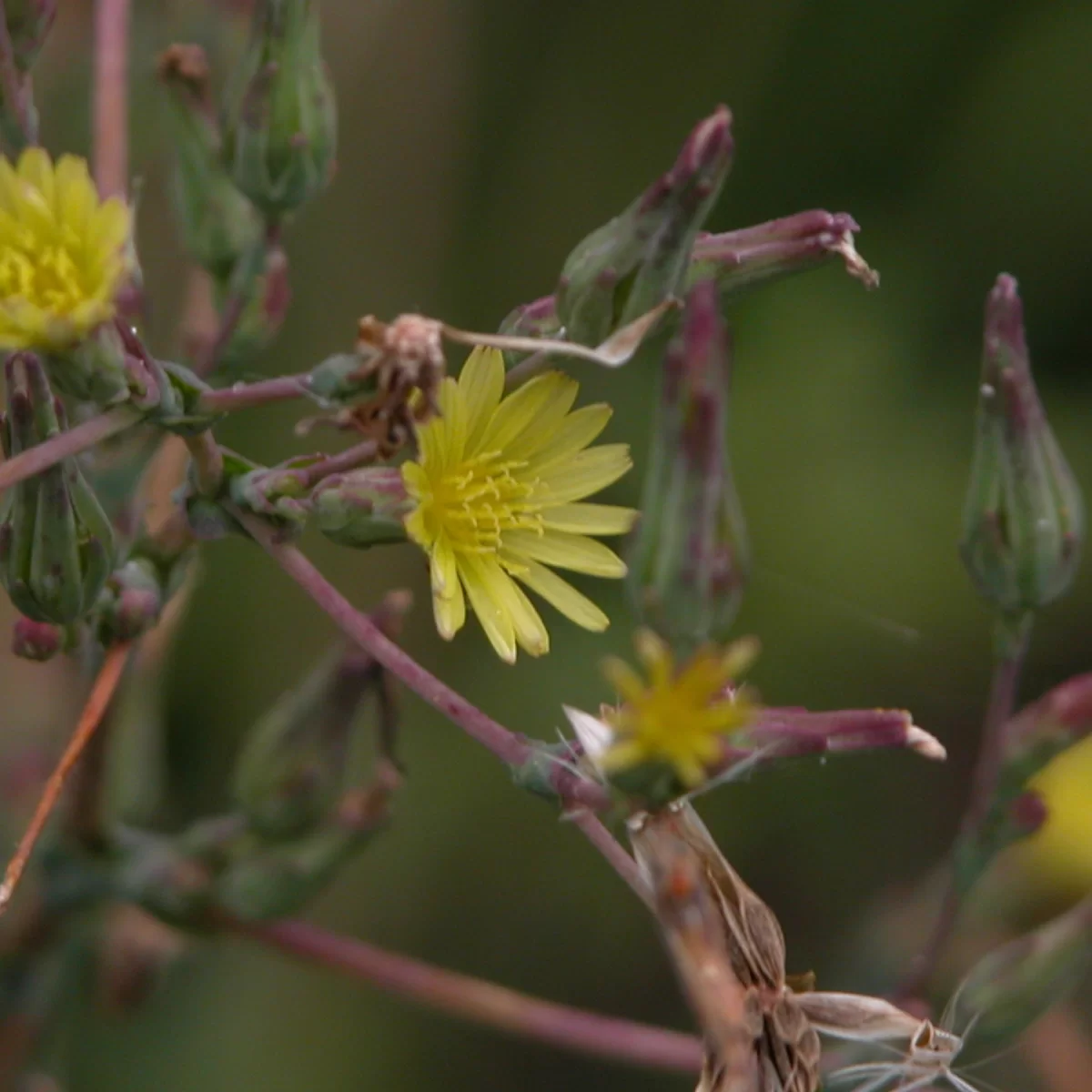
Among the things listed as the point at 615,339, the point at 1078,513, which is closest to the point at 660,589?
the point at 615,339

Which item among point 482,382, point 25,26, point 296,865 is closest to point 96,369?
point 482,382

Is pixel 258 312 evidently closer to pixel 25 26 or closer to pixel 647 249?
pixel 25 26

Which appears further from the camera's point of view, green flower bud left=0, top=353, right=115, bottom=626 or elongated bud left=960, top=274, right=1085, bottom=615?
elongated bud left=960, top=274, right=1085, bottom=615

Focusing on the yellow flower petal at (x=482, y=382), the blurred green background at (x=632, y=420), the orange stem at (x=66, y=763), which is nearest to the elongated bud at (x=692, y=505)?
the yellow flower petal at (x=482, y=382)

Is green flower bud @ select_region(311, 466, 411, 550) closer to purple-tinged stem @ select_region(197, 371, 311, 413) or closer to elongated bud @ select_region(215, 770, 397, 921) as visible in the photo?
purple-tinged stem @ select_region(197, 371, 311, 413)

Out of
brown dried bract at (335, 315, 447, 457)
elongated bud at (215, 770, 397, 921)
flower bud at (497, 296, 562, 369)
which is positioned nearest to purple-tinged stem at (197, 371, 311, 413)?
brown dried bract at (335, 315, 447, 457)

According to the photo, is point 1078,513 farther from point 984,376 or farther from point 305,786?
point 305,786

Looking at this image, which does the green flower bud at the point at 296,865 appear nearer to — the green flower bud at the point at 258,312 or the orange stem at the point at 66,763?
the orange stem at the point at 66,763

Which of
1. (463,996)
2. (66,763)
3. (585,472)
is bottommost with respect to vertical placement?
(463,996)
